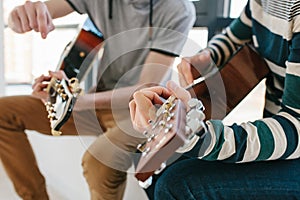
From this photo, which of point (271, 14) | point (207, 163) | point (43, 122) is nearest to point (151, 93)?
point (207, 163)

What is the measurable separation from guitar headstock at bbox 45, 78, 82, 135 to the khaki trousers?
0.02m

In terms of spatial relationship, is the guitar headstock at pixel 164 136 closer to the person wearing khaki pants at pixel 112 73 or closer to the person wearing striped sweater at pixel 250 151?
the person wearing striped sweater at pixel 250 151

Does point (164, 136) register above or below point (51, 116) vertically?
above

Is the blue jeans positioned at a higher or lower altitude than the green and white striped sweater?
lower

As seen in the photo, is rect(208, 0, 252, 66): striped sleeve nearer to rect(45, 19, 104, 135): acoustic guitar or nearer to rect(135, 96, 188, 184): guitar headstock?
rect(45, 19, 104, 135): acoustic guitar

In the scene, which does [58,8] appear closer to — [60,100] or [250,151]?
[60,100]

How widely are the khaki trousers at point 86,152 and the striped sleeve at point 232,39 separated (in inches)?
9.3

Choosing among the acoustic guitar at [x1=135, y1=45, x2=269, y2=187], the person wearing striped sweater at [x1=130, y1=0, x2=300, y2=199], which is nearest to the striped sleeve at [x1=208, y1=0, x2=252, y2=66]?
the acoustic guitar at [x1=135, y1=45, x2=269, y2=187]

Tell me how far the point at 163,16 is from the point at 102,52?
0.16m

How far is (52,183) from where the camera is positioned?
101 centimetres

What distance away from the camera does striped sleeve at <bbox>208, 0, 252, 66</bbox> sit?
84cm

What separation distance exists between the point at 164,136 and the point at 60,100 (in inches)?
14.9

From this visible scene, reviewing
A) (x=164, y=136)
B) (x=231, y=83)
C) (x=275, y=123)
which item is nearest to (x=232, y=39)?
(x=231, y=83)

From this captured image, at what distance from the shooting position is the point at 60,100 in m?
0.79
